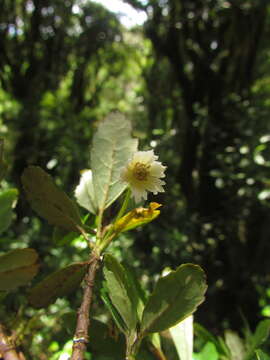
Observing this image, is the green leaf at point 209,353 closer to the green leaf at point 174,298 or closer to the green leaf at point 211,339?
the green leaf at point 211,339

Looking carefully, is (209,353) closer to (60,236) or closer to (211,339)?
(211,339)

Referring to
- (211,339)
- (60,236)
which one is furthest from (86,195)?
(211,339)

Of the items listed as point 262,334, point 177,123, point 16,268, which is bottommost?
point 262,334

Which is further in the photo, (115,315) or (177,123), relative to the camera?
(177,123)

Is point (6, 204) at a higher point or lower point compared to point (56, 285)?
higher

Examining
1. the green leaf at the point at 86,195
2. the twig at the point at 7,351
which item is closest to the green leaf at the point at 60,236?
the green leaf at the point at 86,195

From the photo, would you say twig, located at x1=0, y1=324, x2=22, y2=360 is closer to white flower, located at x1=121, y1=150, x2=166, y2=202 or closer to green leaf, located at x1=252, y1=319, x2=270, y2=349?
white flower, located at x1=121, y1=150, x2=166, y2=202
